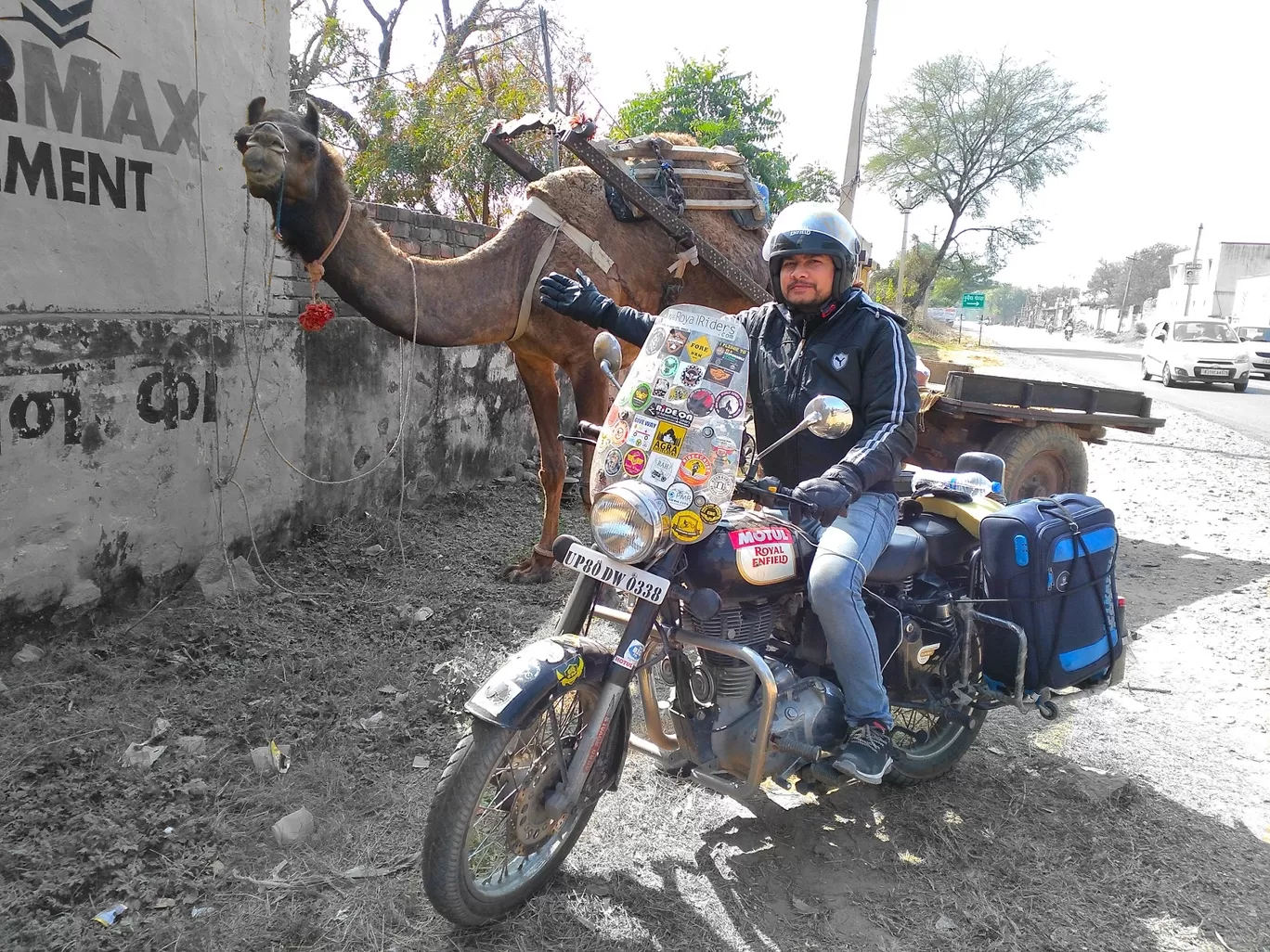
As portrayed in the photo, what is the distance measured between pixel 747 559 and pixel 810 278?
104 cm

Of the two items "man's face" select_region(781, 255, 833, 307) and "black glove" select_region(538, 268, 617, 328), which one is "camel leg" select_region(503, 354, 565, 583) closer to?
"black glove" select_region(538, 268, 617, 328)

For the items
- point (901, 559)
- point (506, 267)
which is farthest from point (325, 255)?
point (901, 559)

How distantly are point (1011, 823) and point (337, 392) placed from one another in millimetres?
4629

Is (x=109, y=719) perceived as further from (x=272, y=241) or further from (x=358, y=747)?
(x=272, y=241)

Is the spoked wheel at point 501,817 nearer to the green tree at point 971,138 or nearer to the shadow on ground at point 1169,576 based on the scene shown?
the shadow on ground at point 1169,576

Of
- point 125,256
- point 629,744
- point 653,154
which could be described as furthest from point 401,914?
point 653,154

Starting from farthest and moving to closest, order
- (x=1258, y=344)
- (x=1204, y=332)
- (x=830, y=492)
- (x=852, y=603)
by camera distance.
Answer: (x=1258, y=344) < (x=1204, y=332) < (x=852, y=603) < (x=830, y=492)

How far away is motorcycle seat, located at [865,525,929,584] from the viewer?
10.2 ft

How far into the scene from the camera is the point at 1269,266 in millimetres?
59406

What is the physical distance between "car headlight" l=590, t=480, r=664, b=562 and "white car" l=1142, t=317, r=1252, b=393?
23.2 m

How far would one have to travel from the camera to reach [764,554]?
108 inches

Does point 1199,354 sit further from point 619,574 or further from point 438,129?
point 619,574

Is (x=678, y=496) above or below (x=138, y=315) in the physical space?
below

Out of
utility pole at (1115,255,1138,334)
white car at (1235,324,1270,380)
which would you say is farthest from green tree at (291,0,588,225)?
utility pole at (1115,255,1138,334)
